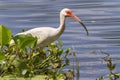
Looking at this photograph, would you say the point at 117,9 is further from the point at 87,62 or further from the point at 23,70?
the point at 23,70

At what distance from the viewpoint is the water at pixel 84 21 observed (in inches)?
412

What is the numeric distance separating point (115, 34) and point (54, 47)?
4574mm

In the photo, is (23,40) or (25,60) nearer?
(25,60)

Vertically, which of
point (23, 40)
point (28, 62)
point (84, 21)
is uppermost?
point (23, 40)

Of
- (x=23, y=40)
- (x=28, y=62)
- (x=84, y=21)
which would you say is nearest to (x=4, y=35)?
(x=23, y=40)

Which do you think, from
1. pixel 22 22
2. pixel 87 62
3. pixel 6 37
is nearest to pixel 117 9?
pixel 22 22

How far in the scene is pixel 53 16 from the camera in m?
14.9

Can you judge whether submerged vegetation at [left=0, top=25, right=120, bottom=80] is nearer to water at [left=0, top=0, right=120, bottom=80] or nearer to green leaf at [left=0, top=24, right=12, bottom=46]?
green leaf at [left=0, top=24, right=12, bottom=46]

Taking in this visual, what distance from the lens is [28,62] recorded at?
7.04 m

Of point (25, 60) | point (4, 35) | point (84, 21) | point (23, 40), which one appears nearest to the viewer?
point (25, 60)

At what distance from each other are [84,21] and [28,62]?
7188 millimetres

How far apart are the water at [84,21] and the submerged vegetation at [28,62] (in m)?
0.97

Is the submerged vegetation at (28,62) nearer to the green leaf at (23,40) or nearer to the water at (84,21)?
the green leaf at (23,40)

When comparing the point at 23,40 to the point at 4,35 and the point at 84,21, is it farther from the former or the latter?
the point at 84,21
